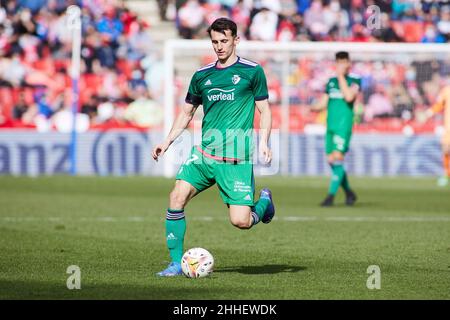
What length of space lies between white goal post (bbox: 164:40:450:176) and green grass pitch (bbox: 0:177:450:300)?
470cm

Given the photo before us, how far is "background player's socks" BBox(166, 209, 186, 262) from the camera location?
895 cm

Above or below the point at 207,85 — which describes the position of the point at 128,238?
below

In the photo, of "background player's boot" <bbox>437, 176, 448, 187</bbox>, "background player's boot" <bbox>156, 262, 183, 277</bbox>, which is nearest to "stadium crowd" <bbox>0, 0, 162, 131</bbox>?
"background player's boot" <bbox>437, 176, 448, 187</bbox>

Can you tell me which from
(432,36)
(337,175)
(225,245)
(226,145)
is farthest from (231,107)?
(432,36)

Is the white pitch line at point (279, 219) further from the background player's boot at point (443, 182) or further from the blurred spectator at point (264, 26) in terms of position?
the blurred spectator at point (264, 26)

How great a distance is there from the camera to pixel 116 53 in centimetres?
2695

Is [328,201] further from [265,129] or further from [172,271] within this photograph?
[172,271]

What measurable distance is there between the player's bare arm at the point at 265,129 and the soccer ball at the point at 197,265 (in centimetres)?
101

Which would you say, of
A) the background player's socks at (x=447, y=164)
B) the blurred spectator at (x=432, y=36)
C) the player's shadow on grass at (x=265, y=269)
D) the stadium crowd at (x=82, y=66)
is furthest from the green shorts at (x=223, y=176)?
the blurred spectator at (x=432, y=36)

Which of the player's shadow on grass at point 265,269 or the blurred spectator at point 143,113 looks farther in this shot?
the blurred spectator at point 143,113

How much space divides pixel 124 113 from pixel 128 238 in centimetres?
1383

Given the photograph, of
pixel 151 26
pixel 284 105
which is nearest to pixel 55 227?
pixel 284 105

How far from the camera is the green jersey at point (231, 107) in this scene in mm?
8961
